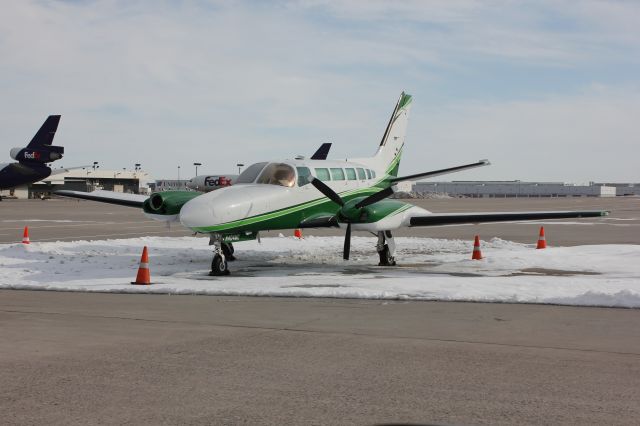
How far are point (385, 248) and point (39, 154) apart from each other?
56300 millimetres

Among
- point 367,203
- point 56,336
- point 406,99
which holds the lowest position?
point 56,336

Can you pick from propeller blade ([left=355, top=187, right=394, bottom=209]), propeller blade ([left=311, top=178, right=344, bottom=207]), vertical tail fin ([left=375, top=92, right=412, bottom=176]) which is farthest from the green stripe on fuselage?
vertical tail fin ([left=375, top=92, right=412, bottom=176])

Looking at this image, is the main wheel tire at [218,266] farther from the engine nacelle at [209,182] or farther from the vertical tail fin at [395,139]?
the engine nacelle at [209,182]

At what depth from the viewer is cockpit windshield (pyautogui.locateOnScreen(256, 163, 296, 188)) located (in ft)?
57.5

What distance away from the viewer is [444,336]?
8727 millimetres

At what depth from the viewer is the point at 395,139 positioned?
23750mm

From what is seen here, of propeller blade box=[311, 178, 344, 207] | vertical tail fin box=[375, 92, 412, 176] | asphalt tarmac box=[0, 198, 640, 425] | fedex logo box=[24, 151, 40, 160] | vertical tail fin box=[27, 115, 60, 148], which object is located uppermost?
vertical tail fin box=[27, 115, 60, 148]

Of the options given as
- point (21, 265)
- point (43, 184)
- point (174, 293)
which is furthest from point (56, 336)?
point (43, 184)

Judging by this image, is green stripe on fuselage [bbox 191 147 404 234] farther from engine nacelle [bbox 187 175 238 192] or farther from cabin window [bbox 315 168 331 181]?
engine nacelle [bbox 187 175 238 192]

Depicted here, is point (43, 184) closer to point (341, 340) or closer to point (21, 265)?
point (21, 265)

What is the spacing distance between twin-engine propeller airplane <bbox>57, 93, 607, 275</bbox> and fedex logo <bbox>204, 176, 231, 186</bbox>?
251ft

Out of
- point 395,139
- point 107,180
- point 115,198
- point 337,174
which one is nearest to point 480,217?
point 337,174

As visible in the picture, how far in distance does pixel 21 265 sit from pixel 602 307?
43.5ft

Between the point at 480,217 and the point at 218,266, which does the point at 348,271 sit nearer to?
the point at 218,266
